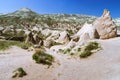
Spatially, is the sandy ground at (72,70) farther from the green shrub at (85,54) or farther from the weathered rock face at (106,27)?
the weathered rock face at (106,27)

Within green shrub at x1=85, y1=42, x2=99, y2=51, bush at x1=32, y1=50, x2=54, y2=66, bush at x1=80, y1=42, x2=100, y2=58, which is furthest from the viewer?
green shrub at x1=85, y1=42, x2=99, y2=51

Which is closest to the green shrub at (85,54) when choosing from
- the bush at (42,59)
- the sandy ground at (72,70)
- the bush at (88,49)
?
the bush at (88,49)

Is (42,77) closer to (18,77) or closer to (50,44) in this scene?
(18,77)

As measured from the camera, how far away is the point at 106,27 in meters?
36.3

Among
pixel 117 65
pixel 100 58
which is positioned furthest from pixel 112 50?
pixel 117 65

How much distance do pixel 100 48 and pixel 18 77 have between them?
1331 centimetres

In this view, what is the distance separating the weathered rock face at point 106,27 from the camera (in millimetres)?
35812

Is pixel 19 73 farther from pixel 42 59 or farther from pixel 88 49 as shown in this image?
pixel 88 49

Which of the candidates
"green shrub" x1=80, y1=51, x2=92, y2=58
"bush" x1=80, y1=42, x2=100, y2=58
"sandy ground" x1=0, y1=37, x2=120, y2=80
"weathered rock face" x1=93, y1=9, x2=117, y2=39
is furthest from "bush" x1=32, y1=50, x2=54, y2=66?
"weathered rock face" x1=93, y1=9, x2=117, y2=39

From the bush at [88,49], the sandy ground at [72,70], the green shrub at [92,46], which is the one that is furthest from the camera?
the green shrub at [92,46]

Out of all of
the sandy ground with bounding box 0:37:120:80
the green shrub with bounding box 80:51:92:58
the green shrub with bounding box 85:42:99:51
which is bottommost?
the sandy ground with bounding box 0:37:120:80

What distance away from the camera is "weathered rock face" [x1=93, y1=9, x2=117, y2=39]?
35812mm

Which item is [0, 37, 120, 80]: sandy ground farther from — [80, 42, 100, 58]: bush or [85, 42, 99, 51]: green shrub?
[85, 42, 99, 51]: green shrub

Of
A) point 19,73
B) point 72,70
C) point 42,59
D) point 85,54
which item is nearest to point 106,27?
point 85,54
